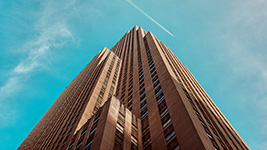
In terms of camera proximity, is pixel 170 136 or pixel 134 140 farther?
pixel 134 140

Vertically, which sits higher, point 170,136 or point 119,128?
point 119,128

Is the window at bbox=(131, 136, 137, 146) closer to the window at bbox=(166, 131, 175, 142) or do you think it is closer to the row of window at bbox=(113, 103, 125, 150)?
the row of window at bbox=(113, 103, 125, 150)

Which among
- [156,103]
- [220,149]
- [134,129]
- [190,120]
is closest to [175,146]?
[190,120]

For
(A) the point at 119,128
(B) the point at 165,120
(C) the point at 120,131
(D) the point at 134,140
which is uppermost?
(B) the point at 165,120

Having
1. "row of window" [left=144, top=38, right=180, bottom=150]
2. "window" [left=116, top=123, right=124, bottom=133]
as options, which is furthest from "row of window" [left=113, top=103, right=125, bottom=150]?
"row of window" [left=144, top=38, right=180, bottom=150]

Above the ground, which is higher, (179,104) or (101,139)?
(179,104)

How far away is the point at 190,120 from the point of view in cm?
2533

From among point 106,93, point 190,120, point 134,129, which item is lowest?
point 190,120

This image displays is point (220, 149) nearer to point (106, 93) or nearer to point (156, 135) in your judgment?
point (156, 135)

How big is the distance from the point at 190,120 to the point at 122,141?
858 cm

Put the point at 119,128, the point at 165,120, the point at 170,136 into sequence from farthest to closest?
the point at 165,120 < the point at 119,128 < the point at 170,136

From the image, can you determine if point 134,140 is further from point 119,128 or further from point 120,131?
point 119,128

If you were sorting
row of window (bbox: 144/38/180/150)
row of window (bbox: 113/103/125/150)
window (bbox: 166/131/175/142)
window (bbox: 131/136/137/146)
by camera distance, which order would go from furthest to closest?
window (bbox: 131/136/137/146) → window (bbox: 166/131/175/142) → row of window (bbox: 144/38/180/150) → row of window (bbox: 113/103/125/150)

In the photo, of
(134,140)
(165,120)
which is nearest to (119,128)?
(134,140)
